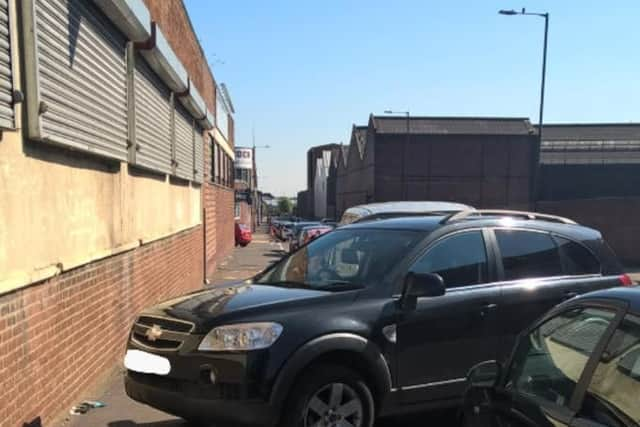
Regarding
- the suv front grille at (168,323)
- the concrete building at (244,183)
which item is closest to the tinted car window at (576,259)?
the suv front grille at (168,323)

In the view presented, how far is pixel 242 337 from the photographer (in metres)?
3.96

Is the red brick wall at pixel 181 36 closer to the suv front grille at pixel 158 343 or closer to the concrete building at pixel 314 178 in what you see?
the suv front grille at pixel 158 343

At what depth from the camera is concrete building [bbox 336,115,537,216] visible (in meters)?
43.9

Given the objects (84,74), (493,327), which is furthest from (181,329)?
(84,74)

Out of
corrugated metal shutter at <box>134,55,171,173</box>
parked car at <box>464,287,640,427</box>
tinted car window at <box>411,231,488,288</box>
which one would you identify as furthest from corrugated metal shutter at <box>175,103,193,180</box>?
parked car at <box>464,287,640,427</box>

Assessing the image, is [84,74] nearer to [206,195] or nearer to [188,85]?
[188,85]

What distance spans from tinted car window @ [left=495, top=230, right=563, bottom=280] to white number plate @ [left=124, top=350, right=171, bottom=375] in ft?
9.12

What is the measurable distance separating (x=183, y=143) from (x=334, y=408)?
1005 cm

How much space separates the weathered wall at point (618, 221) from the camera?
25922 millimetres

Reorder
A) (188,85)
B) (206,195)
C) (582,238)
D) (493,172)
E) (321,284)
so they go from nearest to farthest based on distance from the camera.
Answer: (321,284)
(582,238)
(188,85)
(206,195)
(493,172)

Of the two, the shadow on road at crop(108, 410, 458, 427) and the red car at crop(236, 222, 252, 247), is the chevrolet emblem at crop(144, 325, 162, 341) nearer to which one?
the shadow on road at crop(108, 410, 458, 427)

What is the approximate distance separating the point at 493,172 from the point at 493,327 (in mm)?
40887

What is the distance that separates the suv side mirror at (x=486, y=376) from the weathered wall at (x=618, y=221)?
2536 centimetres

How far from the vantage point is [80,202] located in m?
5.75
